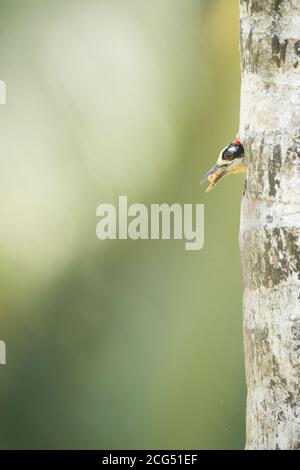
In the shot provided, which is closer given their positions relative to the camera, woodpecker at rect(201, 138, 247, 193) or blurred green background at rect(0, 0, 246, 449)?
woodpecker at rect(201, 138, 247, 193)

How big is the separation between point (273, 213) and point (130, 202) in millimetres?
3780

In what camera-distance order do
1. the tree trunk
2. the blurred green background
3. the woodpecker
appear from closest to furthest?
the tree trunk, the woodpecker, the blurred green background

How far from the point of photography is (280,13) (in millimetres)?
3420

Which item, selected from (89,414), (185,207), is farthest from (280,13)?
(89,414)

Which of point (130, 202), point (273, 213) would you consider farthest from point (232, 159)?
point (130, 202)

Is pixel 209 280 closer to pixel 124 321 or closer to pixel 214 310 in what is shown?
pixel 214 310

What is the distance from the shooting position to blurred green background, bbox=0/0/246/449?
23.7 ft

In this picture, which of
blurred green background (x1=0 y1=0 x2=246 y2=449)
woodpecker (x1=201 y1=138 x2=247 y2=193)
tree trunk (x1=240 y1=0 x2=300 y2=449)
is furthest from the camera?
blurred green background (x1=0 y1=0 x2=246 y2=449)

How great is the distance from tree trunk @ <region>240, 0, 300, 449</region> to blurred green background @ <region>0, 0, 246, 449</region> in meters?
3.56

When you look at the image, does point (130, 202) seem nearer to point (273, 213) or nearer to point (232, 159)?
point (232, 159)

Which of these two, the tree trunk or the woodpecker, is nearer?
the tree trunk

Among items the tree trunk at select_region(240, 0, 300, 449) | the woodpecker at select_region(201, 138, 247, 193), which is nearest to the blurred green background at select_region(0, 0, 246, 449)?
the woodpecker at select_region(201, 138, 247, 193)

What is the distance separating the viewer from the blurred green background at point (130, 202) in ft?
23.7

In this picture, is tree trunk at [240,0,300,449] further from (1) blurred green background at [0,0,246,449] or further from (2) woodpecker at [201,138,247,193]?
(1) blurred green background at [0,0,246,449]
